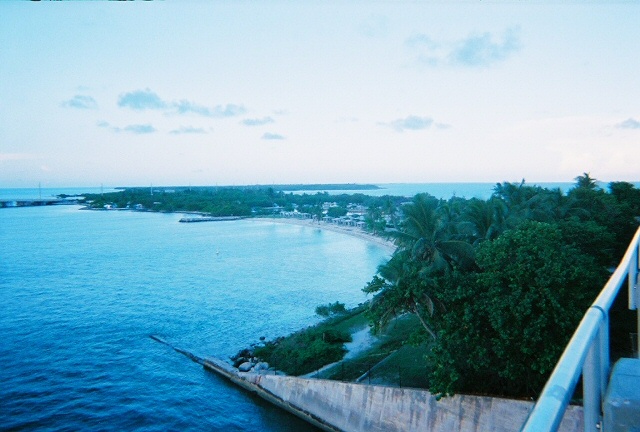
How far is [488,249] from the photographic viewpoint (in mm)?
14547

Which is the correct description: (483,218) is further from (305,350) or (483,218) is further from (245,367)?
(245,367)

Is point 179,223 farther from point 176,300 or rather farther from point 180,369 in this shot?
point 180,369

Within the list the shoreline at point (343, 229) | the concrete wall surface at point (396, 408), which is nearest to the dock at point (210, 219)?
the shoreline at point (343, 229)

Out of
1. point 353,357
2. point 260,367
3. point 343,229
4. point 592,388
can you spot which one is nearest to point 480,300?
point 353,357

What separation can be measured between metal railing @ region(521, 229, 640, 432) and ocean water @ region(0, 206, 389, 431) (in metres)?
18.1

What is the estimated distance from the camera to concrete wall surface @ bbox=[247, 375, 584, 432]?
1310 cm

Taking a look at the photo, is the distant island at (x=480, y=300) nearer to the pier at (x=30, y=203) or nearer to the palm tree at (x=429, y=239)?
the palm tree at (x=429, y=239)

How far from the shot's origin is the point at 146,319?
31578mm

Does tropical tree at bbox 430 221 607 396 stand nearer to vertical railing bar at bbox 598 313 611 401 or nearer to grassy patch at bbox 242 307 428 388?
grassy patch at bbox 242 307 428 388

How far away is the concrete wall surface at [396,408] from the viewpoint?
1310 cm

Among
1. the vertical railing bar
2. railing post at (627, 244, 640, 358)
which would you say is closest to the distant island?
railing post at (627, 244, 640, 358)

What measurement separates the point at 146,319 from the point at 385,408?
21164mm

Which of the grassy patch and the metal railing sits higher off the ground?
the metal railing

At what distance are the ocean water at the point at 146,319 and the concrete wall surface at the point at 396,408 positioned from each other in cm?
130
